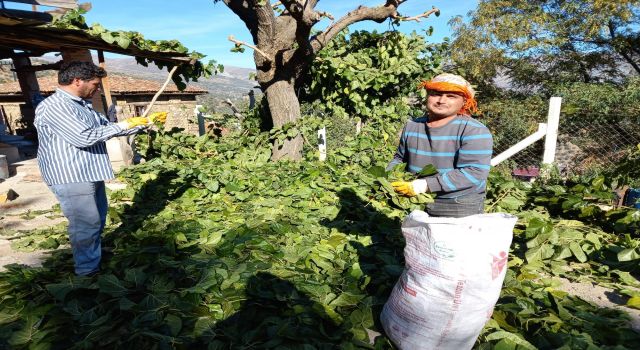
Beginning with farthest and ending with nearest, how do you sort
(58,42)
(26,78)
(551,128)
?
(26,78) < (58,42) < (551,128)

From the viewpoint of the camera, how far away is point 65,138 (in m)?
2.51

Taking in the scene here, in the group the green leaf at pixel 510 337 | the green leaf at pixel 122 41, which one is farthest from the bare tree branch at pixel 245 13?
the green leaf at pixel 510 337

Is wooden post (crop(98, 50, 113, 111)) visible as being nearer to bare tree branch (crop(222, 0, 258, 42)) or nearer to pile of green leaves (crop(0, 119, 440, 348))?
bare tree branch (crop(222, 0, 258, 42))

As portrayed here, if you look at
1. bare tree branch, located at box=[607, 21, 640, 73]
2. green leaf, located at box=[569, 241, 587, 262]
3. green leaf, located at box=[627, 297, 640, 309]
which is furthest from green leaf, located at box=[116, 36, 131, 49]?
bare tree branch, located at box=[607, 21, 640, 73]

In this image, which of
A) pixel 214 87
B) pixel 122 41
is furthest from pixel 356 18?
pixel 214 87

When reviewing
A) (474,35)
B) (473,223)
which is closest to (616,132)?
(473,223)

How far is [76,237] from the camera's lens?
8.75 feet

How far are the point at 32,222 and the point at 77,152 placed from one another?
7.97 feet

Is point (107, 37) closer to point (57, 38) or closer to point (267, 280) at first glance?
point (57, 38)

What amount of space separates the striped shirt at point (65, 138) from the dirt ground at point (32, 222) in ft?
3.90

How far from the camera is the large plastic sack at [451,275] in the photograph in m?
1.66

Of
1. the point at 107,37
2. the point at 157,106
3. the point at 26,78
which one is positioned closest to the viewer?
the point at 107,37

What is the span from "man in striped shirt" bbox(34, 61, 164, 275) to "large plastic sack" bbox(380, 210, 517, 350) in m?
2.30

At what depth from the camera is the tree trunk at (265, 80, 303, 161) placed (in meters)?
6.31
